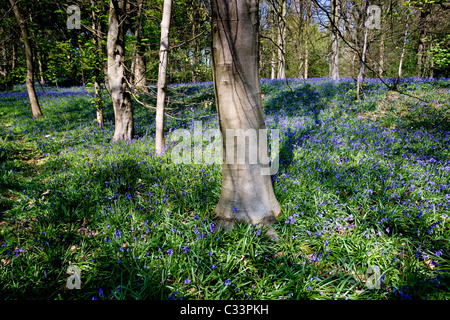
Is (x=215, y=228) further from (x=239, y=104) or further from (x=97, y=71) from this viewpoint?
(x=97, y=71)

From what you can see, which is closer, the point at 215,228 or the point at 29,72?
the point at 215,228

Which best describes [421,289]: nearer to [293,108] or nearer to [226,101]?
[226,101]

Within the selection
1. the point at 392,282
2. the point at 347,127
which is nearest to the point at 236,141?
the point at 392,282

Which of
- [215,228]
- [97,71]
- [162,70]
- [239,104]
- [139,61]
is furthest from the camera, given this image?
[139,61]

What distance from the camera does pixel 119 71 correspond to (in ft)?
19.3

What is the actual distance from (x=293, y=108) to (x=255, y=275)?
7425mm

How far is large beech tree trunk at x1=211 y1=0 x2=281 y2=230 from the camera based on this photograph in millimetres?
2105

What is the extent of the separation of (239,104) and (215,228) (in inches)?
60.1

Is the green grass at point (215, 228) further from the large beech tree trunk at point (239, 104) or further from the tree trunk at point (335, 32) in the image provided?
the tree trunk at point (335, 32)

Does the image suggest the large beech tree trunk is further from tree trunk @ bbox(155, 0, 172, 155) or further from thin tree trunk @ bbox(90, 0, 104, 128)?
thin tree trunk @ bbox(90, 0, 104, 128)

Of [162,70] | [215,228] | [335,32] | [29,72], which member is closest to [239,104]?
[335,32]

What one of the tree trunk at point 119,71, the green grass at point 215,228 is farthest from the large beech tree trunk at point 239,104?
the tree trunk at point 119,71

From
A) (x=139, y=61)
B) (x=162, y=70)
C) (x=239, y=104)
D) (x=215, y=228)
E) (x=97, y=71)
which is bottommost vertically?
(x=215, y=228)

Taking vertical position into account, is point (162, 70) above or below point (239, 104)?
above
